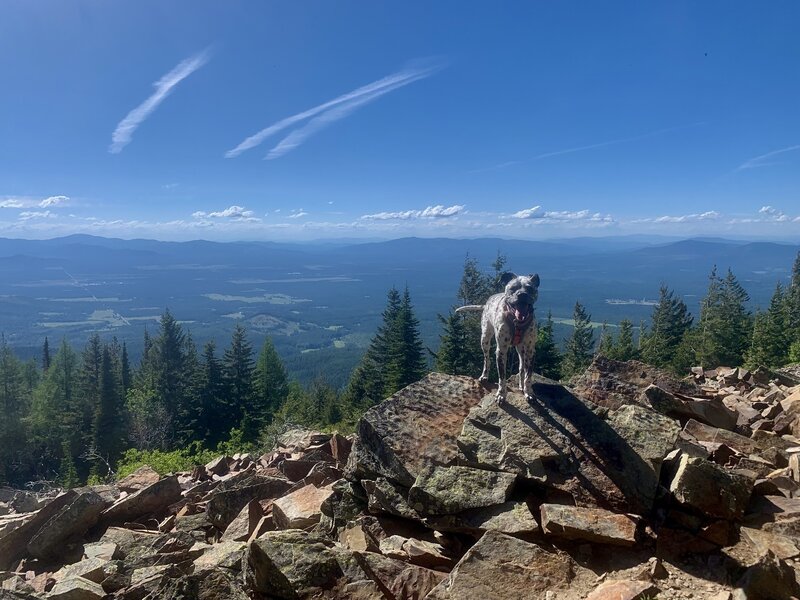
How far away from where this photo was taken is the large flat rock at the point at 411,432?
23.9 feet

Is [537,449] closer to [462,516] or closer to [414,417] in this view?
[462,516]

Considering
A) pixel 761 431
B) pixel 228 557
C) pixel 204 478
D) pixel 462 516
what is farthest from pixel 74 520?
pixel 761 431

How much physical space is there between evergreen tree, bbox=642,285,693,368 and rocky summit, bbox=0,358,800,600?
1560 inches

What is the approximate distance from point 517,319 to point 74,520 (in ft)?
28.9

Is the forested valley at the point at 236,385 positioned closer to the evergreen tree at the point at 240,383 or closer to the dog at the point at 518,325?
the evergreen tree at the point at 240,383

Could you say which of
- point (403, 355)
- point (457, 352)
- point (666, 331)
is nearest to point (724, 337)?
point (666, 331)

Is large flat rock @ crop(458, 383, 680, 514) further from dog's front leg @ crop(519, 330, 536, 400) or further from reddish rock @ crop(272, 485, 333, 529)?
reddish rock @ crop(272, 485, 333, 529)

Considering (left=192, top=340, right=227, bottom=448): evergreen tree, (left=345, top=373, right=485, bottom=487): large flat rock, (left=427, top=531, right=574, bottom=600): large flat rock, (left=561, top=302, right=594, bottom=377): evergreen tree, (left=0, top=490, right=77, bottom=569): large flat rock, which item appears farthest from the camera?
(left=561, top=302, right=594, bottom=377): evergreen tree

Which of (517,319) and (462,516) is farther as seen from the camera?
(517,319)

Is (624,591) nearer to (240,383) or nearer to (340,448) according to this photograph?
(340,448)

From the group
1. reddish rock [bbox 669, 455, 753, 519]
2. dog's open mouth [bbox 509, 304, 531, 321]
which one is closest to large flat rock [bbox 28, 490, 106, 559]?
dog's open mouth [bbox 509, 304, 531, 321]

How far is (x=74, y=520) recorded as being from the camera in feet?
28.7

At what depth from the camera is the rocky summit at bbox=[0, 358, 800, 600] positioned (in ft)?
17.0

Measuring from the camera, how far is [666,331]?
5822 cm
